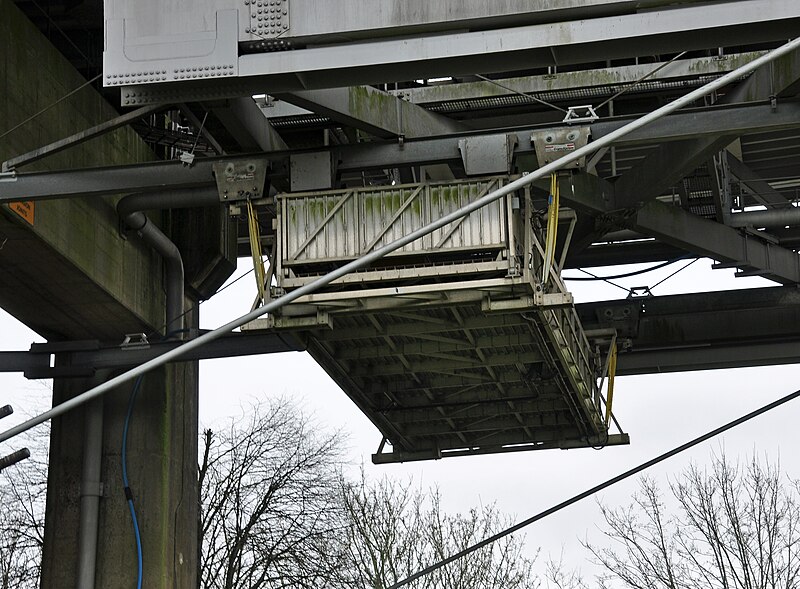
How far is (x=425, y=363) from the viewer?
71.9ft

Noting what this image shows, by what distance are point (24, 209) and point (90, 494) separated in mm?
6465

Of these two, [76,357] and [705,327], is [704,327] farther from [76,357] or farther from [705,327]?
[76,357]

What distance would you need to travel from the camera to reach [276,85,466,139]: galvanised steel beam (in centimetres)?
1792

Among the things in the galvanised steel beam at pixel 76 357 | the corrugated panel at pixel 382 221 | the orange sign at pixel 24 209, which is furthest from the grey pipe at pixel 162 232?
the corrugated panel at pixel 382 221

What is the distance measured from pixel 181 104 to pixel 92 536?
9.73 m

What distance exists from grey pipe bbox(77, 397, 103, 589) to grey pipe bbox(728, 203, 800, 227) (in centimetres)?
1125

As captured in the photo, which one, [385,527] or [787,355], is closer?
[787,355]

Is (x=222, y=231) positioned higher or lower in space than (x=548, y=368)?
higher

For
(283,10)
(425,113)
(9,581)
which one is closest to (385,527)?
(9,581)

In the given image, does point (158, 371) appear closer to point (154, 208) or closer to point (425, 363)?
point (154, 208)

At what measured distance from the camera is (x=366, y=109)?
1856 centimetres

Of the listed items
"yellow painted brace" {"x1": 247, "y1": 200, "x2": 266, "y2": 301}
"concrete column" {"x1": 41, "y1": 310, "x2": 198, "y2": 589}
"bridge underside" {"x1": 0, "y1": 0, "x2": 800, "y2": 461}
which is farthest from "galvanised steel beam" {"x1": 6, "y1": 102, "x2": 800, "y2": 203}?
"concrete column" {"x1": 41, "y1": 310, "x2": 198, "y2": 589}

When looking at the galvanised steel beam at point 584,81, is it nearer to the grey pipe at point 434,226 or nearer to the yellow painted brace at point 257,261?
the yellow painted brace at point 257,261

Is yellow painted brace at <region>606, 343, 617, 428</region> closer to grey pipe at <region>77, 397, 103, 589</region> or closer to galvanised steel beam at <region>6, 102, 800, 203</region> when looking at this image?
galvanised steel beam at <region>6, 102, 800, 203</region>
